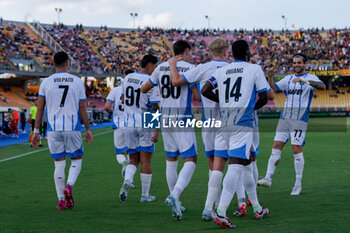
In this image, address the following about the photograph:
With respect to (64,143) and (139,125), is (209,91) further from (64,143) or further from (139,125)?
(64,143)

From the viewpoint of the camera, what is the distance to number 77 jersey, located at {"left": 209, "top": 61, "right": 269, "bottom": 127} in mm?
5223

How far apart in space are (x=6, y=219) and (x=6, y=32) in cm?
5046

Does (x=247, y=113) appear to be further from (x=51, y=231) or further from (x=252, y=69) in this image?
(x=51, y=231)

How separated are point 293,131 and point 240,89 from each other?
3077mm

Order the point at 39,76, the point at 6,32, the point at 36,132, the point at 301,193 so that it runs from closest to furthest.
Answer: the point at 36,132 < the point at 301,193 < the point at 39,76 < the point at 6,32

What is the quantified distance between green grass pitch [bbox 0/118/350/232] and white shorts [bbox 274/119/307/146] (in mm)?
914

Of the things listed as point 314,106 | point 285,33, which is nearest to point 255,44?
point 285,33

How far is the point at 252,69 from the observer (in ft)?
17.2

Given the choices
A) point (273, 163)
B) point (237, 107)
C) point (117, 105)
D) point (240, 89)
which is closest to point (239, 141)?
point (237, 107)

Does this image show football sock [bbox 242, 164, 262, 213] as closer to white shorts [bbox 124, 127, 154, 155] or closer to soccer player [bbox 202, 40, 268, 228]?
soccer player [bbox 202, 40, 268, 228]

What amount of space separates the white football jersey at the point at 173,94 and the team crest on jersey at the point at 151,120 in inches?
26.4

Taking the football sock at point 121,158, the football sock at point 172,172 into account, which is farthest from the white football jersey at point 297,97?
the football sock at point 121,158

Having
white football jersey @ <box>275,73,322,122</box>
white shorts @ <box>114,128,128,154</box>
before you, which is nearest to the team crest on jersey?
white football jersey @ <box>275,73,322,122</box>

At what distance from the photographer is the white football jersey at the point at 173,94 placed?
5910mm
